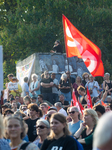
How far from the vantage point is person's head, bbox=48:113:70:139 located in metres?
3.68

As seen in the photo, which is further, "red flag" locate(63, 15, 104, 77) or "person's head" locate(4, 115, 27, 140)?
"red flag" locate(63, 15, 104, 77)

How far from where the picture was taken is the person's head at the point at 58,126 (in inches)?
145

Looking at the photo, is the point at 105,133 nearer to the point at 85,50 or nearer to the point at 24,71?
the point at 85,50

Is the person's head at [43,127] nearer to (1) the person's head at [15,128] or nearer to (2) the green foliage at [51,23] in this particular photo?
(1) the person's head at [15,128]

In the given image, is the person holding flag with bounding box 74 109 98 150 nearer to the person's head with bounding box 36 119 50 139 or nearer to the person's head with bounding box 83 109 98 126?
the person's head with bounding box 83 109 98 126

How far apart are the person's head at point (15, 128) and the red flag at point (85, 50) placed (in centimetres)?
556

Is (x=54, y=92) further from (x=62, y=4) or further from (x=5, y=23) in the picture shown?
(x=5, y=23)

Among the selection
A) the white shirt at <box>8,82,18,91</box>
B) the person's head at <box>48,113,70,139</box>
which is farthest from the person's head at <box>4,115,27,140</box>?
the white shirt at <box>8,82,18,91</box>

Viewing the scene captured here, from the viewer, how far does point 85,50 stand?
923 centimetres

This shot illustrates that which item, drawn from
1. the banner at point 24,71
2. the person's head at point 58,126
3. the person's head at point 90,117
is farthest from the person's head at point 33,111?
the banner at point 24,71

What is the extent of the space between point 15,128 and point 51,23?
1892 cm

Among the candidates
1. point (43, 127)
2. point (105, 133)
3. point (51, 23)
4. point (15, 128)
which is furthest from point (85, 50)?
point (51, 23)

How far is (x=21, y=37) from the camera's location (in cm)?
2172

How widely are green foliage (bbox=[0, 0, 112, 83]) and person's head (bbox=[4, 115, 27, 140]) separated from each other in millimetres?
17713
